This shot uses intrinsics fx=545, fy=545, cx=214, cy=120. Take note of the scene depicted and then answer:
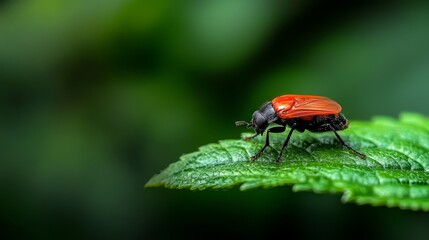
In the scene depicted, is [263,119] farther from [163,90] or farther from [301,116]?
[163,90]

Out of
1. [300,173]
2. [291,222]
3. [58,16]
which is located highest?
[58,16]

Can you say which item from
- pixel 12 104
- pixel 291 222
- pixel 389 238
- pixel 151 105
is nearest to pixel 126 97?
pixel 151 105

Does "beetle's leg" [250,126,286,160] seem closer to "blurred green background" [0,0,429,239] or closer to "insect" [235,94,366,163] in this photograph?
"insect" [235,94,366,163]

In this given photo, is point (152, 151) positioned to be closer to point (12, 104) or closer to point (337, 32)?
point (12, 104)

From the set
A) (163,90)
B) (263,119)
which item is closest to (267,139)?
(263,119)

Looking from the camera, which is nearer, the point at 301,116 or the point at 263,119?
the point at 301,116

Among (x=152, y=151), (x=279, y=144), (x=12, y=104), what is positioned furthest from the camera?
(x=12, y=104)

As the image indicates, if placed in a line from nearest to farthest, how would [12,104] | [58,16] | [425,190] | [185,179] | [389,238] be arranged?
1. [425,190]
2. [185,179]
3. [389,238]
4. [12,104]
5. [58,16]
